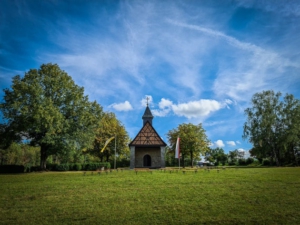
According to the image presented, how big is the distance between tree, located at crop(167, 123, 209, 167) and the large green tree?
836cm

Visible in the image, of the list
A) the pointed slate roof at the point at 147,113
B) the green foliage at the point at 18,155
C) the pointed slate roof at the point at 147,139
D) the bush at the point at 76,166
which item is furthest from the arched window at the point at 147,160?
the green foliage at the point at 18,155

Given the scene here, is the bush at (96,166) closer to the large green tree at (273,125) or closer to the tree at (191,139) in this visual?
the tree at (191,139)

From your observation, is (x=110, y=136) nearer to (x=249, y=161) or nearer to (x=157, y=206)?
(x=157, y=206)

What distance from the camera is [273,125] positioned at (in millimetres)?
38719

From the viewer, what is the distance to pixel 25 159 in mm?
61656

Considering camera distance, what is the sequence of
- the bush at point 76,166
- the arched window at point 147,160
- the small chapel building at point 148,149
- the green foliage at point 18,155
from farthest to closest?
the green foliage at point 18,155
the arched window at point 147,160
the small chapel building at point 148,149
the bush at point 76,166

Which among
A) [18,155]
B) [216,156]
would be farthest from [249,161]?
[18,155]

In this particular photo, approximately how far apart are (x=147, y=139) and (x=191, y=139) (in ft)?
33.2

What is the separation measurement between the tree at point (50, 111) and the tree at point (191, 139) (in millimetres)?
18388

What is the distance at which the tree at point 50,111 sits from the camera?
24469 mm

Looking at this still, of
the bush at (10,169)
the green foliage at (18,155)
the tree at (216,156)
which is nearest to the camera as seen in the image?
the bush at (10,169)

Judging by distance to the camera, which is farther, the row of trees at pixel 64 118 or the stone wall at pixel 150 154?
the stone wall at pixel 150 154

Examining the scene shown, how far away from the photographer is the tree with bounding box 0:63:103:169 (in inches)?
963

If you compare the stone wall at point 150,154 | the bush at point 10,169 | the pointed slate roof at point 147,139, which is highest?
the pointed slate roof at point 147,139
